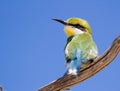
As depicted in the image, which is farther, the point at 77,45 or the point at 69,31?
the point at 69,31

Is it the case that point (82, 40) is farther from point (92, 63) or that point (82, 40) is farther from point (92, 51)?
point (92, 63)

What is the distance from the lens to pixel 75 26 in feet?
7.40

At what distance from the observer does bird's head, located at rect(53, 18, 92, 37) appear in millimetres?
2233

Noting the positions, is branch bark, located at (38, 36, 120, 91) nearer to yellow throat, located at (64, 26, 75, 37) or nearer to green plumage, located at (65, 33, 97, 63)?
green plumage, located at (65, 33, 97, 63)

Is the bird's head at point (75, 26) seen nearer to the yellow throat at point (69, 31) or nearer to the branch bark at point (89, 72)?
the yellow throat at point (69, 31)

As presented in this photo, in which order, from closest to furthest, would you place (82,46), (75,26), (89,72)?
1. (89,72)
2. (82,46)
3. (75,26)

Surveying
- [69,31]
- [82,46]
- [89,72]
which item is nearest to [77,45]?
[82,46]

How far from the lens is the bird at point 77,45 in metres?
1.83

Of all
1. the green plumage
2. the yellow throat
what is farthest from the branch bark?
the yellow throat

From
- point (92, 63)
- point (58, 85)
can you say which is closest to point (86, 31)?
point (92, 63)

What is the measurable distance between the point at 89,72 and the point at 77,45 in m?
0.48

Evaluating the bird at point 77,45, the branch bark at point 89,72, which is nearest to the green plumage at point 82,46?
the bird at point 77,45

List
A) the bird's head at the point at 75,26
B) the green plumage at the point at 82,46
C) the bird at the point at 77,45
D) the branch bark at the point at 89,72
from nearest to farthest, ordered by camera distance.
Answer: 1. the branch bark at the point at 89,72
2. the bird at the point at 77,45
3. the green plumage at the point at 82,46
4. the bird's head at the point at 75,26

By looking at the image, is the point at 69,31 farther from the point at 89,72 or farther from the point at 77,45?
the point at 89,72
